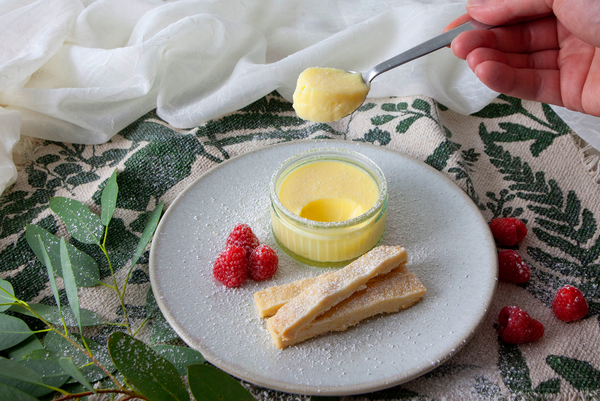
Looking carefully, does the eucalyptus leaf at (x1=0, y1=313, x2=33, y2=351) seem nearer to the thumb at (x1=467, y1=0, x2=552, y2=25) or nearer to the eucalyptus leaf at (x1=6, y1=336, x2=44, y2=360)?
the eucalyptus leaf at (x1=6, y1=336, x2=44, y2=360)

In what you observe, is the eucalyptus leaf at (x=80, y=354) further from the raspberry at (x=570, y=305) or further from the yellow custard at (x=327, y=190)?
the raspberry at (x=570, y=305)

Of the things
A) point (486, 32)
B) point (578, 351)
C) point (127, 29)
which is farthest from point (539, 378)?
point (127, 29)

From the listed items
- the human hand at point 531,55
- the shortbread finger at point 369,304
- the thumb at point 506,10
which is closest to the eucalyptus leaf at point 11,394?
the shortbread finger at point 369,304

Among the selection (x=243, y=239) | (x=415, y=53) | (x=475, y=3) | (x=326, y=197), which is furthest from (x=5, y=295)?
(x=475, y=3)

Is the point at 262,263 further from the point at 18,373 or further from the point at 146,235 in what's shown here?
the point at 18,373

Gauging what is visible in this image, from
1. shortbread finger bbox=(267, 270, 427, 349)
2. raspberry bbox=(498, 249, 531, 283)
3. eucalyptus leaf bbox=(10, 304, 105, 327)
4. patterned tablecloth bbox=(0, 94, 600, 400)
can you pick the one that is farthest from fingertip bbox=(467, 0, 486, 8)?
eucalyptus leaf bbox=(10, 304, 105, 327)
